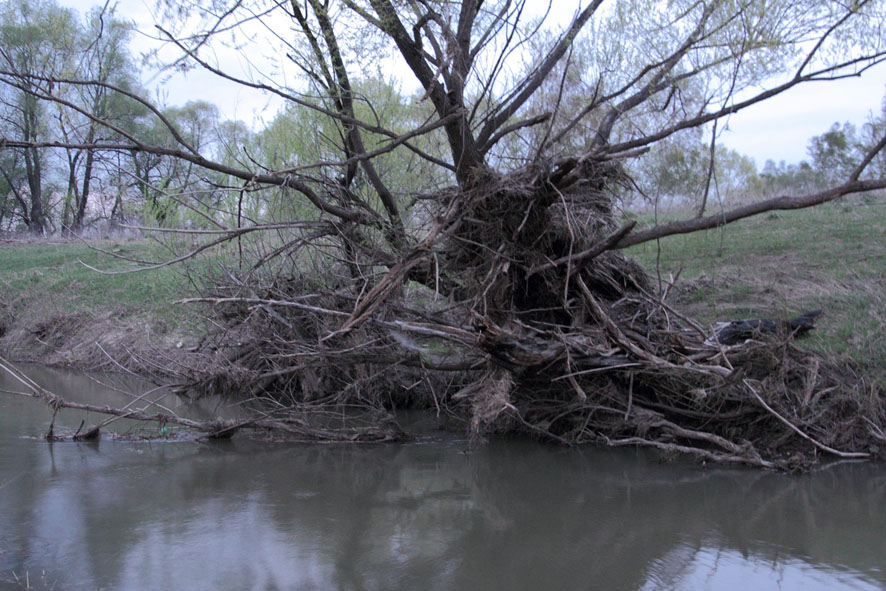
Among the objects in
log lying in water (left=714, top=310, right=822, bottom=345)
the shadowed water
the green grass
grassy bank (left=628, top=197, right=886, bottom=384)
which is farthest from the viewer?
the green grass

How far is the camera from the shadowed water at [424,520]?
432 cm

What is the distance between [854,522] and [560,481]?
→ 2.15 meters

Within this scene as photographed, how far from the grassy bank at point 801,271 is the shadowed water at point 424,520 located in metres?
2.03

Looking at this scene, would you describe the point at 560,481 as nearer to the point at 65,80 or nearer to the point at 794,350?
the point at 794,350

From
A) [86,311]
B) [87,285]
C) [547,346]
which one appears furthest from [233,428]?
[87,285]

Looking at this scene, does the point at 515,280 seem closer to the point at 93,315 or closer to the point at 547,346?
the point at 547,346

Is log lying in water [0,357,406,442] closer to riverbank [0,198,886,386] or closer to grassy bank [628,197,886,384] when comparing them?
riverbank [0,198,886,386]

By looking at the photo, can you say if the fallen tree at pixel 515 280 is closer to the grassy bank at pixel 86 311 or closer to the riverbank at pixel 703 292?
the riverbank at pixel 703 292

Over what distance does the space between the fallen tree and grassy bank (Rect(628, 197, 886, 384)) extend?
2.63ft

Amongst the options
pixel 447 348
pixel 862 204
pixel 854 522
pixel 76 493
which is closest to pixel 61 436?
pixel 76 493

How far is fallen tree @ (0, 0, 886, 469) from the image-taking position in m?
6.50

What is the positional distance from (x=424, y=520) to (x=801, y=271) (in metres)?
7.08

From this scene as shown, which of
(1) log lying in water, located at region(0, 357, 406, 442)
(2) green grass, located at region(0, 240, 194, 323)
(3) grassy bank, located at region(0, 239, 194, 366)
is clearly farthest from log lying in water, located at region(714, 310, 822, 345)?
(2) green grass, located at region(0, 240, 194, 323)

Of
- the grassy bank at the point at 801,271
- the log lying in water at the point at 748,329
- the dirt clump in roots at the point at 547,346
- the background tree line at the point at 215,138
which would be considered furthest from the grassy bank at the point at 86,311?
the grassy bank at the point at 801,271
